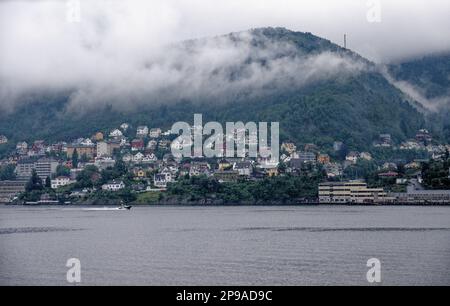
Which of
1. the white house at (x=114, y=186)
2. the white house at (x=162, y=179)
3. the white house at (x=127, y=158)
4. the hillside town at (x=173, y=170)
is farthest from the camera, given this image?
the white house at (x=127, y=158)

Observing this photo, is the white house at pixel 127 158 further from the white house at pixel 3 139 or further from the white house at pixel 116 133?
the white house at pixel 3 139

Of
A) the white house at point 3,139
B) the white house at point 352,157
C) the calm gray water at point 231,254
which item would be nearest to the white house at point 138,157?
the white house at point 352,157

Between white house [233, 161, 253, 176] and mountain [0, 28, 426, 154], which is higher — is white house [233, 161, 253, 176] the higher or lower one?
the lower one

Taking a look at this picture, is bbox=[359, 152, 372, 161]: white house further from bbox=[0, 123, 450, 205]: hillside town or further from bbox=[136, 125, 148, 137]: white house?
bbox=[136, 125, 148, 137]: white house

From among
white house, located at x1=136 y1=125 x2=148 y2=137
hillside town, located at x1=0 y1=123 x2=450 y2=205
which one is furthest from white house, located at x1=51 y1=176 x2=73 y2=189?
white house, located at x1=136 y1=125 x2=148 y2=137
